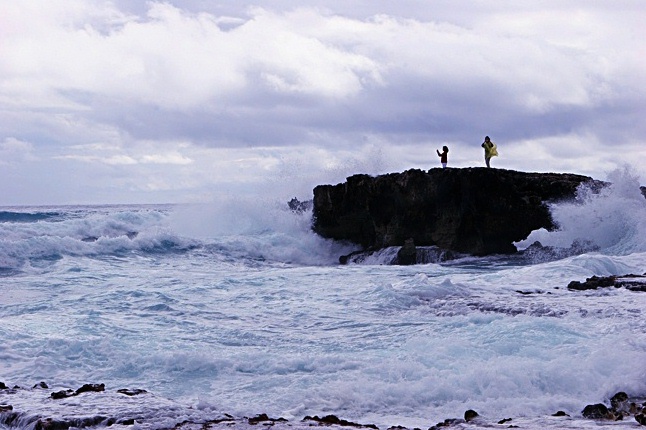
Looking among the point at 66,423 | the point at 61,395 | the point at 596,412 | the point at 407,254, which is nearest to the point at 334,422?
the point at 66,423

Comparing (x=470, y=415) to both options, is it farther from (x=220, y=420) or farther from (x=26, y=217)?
(x=26, y=217)

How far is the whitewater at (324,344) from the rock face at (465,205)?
9.38 feet

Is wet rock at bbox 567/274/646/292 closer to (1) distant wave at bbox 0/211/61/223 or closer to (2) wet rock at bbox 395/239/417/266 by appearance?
(2) wet rock at bbox 395/239/417/266

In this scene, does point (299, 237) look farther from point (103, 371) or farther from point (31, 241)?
Answer: point (103, 371)

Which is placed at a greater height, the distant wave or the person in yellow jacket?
the person in yellow jacket

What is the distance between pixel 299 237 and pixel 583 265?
12.3 meters

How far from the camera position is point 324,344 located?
9.65 meters

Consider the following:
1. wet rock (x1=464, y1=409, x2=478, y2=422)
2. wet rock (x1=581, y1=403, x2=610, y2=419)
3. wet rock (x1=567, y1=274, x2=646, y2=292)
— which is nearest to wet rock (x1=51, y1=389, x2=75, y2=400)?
wet rock (x1=464, y1=409, x2=478, y2=422)

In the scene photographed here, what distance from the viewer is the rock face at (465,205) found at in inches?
848

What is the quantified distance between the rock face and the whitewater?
286 cm

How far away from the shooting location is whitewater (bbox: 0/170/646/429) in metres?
6.79

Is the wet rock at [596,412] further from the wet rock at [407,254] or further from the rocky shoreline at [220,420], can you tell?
the wet rock at [407,254]

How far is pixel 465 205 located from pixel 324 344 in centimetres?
1253

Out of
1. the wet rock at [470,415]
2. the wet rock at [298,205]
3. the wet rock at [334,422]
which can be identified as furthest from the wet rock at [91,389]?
the wet rock at [298,205]
